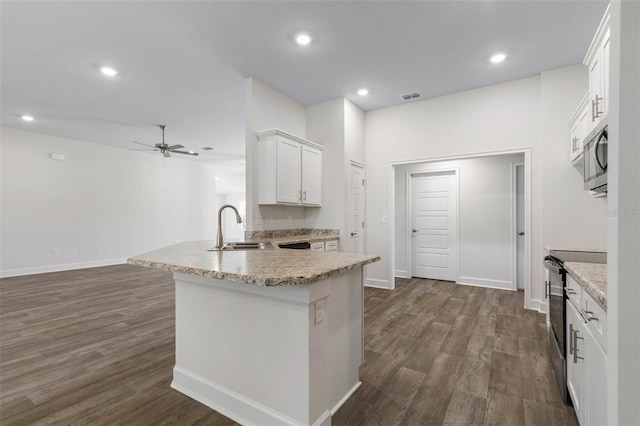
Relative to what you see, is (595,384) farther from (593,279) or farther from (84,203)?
(84,203)

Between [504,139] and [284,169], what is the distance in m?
3.04

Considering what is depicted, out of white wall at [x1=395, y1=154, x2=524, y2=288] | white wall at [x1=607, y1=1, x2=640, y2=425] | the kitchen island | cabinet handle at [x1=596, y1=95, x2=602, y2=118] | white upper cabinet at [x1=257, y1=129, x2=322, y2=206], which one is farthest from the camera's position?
white wall at [x1=395, y1=154, x2=524, y2=288]

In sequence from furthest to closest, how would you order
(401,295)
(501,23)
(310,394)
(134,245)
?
(134,245) < (401,295) < (501,23) < (310,394)

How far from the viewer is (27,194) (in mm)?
5832

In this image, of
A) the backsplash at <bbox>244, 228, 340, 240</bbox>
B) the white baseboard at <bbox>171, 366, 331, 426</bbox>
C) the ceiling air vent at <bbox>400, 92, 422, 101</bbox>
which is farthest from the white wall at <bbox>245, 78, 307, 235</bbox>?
the white baseboard at <bbox>171, 366, 331, 426</bbox>

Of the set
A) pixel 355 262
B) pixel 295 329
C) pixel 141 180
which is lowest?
pixel 295 329

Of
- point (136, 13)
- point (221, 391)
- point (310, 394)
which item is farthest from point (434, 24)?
point (221, 391)

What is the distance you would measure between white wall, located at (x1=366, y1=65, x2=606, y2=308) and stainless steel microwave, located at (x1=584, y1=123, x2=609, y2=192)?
58.5 inches

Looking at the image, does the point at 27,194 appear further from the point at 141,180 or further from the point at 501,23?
the point at 501,23

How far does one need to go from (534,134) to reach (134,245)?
344 inches

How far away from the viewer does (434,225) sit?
17.9 ft

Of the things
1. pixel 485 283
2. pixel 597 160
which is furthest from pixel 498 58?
pixel 485 283

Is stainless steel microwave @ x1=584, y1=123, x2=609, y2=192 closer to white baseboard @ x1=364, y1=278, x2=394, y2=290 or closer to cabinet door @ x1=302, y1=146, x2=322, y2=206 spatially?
white baseboard @ x1=364, y1=278, x2=394, y2=290

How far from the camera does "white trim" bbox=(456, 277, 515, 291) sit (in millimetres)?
4727
